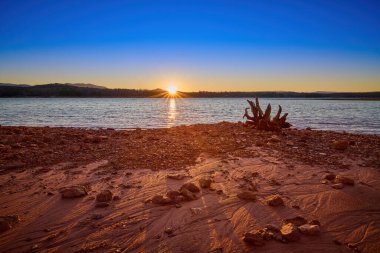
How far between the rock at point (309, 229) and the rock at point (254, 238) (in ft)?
1.90

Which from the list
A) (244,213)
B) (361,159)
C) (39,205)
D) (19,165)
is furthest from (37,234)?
(361,159)

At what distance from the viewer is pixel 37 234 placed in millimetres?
3383

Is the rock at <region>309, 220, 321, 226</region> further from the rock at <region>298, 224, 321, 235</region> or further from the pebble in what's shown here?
the pebble

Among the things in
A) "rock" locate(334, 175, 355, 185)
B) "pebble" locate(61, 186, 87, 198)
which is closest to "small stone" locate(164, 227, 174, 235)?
"pebble" locate(61, 186, 87, 198)

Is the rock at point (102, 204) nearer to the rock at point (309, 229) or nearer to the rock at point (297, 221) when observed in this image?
the rock at point (297, 221)

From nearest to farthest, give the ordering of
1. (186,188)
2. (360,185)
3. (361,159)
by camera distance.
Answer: (186,188)
(360,185)
(361,159)

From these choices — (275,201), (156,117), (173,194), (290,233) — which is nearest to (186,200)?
(173,194)

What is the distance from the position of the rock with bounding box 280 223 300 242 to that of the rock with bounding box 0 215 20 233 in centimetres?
380

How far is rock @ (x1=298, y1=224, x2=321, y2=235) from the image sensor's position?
3.38 meters

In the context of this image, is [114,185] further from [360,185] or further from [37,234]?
[360,185]

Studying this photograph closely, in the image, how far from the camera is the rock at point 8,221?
3.44 meters

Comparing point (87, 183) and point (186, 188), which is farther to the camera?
point (87, 183)

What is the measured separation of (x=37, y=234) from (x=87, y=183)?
1.84 m

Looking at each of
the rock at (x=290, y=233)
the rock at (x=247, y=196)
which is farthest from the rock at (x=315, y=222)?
the rock at (x=247, y=196)
